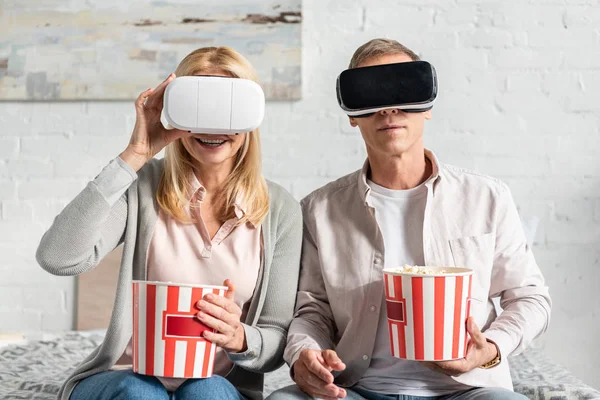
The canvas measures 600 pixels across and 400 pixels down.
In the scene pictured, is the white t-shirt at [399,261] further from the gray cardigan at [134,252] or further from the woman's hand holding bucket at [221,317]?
the woman's hand holding bucket at [221,317]

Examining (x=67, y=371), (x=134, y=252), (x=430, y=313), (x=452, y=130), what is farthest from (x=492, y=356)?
(x=452, y=130)

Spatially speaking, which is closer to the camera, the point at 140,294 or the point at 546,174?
the point at 140,294

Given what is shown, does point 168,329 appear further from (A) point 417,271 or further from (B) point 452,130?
(B) point 452,130

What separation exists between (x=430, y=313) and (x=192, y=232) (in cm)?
50

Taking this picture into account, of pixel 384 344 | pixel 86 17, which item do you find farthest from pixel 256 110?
pixel 86 17

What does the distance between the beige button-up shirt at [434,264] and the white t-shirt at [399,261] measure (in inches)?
0.8

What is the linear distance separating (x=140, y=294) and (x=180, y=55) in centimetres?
161

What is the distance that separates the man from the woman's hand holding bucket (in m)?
0.14

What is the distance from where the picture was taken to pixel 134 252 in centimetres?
138

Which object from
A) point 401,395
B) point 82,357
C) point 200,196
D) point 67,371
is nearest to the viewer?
point 401,395

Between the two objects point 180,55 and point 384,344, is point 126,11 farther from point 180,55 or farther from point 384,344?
point 384,344

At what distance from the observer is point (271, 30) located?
2523 millimetres

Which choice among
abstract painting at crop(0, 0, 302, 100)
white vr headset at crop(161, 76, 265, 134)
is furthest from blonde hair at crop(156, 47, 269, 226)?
abstract painting at crop(0, 0, 302, 100)

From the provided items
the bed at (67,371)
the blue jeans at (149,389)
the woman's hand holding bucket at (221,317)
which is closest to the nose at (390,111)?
the woman's hand holding bucket at (221,317)
